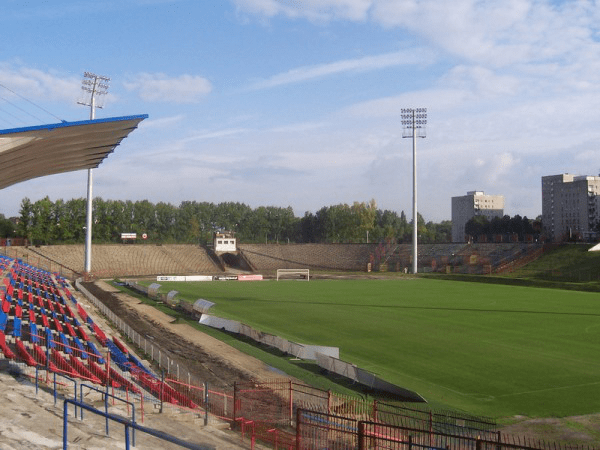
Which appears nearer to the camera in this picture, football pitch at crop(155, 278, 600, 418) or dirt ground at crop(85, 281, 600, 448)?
dirt ground at crop(85, 281, 600, 448)

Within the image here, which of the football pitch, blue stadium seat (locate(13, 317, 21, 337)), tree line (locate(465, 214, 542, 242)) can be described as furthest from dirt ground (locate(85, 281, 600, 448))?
tree line (locate(465, 214, 542, 242))

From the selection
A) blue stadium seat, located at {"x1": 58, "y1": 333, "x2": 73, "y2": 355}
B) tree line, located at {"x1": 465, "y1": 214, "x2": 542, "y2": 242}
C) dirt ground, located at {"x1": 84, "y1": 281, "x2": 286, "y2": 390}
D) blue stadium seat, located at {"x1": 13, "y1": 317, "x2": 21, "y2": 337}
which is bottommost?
dirt ground, located at {"x1": 84, "y1": 281, "x2": 286, "y2": 390}

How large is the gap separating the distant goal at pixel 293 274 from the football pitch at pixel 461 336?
21.7m

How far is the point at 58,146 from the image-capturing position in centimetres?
1903

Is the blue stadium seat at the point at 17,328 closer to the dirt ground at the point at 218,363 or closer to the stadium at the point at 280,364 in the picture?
the stadium at the point at 280,364

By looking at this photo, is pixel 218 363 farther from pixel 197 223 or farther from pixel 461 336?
pixel 197 223

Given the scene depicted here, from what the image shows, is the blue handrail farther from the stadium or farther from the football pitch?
the football pitch

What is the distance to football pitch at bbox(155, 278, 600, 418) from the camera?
21469 mm

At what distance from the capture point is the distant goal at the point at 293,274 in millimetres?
85938

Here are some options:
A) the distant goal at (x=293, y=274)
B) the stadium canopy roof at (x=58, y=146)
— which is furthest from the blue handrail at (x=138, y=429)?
the distant goal at (x=293, y=274)

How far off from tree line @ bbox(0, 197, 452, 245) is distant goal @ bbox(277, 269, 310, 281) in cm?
2919

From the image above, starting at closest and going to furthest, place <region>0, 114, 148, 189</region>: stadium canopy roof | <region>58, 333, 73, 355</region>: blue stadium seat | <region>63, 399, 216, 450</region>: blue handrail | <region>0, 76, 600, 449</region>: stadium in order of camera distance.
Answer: <region>63, 399, 216, 450</region>: blue handrail
<region>0, 76, 600, 449</region>: stadium
<region>0, 114, 148, 189</region>: stadium canopy roof
<region>58, 333, 73, 355</region>: blue stadium seat

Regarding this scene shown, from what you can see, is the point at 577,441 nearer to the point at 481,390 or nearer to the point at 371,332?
the point at 481,390

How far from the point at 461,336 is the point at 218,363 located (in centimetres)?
1465
